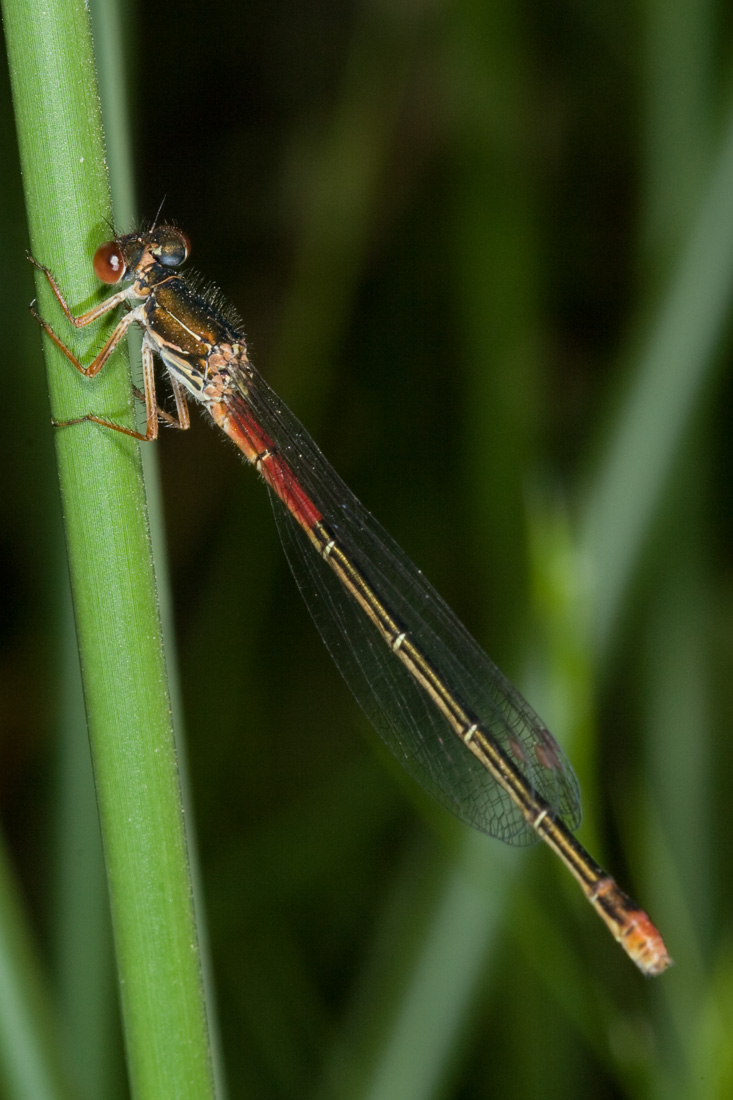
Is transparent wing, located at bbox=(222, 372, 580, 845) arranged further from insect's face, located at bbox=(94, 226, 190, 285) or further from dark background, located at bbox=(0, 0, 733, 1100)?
insect's face, located at bbox=(94, 226, 190, 285)

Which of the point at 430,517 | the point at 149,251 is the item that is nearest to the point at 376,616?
the point at 149,251

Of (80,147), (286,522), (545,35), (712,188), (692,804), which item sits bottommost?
(692,804)

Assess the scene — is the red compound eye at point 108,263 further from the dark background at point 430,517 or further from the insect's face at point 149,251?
the dark background at point 430,517

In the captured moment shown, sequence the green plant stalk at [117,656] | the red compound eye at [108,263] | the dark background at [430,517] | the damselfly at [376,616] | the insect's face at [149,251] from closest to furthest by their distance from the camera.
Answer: the green plant stalk at [117,656] < the red compound eye at [108,263] < the insect's face at [149,251] < the dark background at [430,517] < the damselfly at [376,616]

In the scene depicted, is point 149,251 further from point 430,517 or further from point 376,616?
point 430,517

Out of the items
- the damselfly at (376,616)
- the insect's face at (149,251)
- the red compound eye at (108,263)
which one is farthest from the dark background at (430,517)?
the red compound eye at (108,263)

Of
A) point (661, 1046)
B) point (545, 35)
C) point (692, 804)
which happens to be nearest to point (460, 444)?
point (545, 35)

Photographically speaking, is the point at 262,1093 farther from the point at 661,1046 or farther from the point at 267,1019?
the point at 661,1046

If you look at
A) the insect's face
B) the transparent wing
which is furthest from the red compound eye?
the transparent wing
